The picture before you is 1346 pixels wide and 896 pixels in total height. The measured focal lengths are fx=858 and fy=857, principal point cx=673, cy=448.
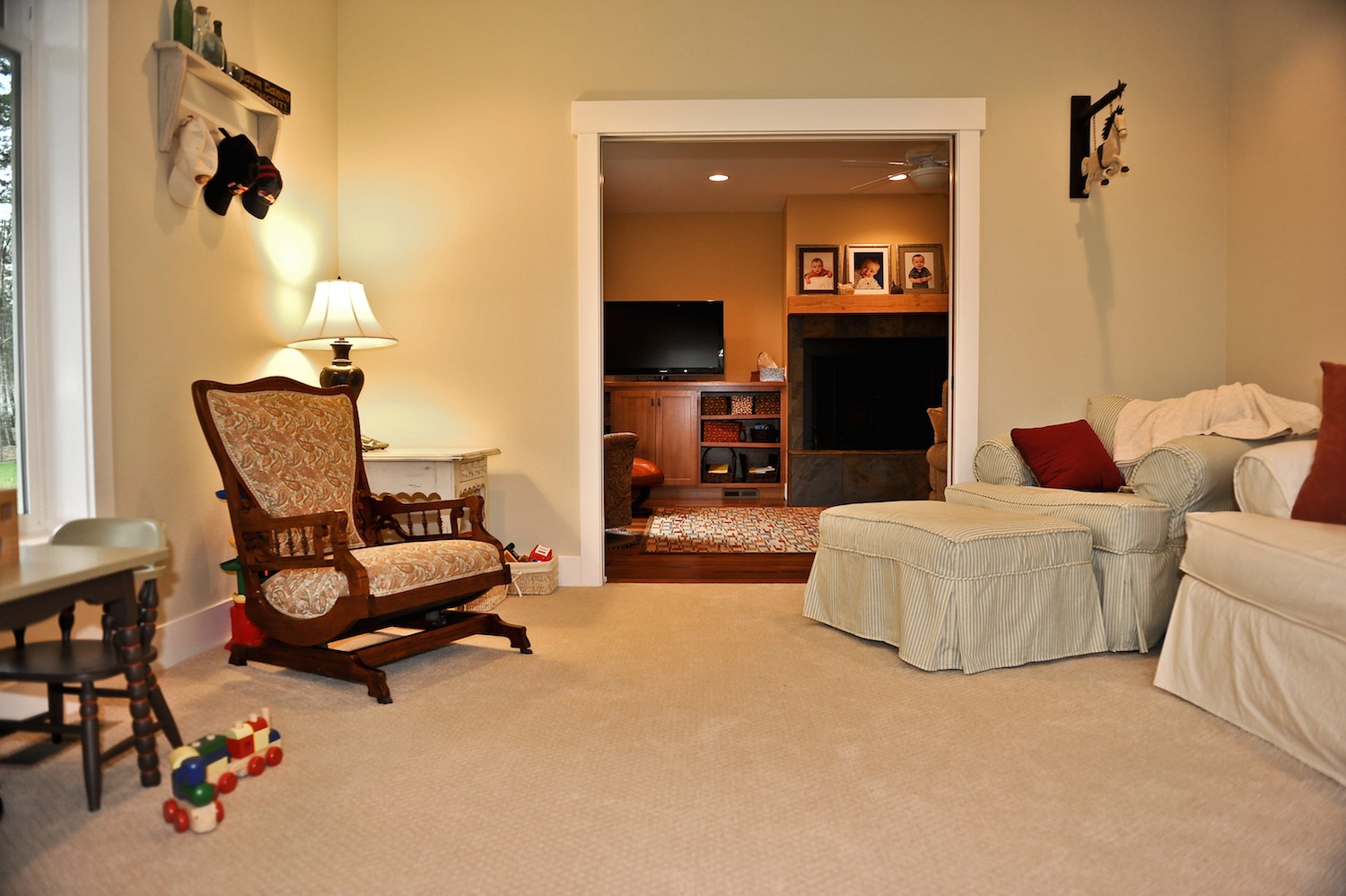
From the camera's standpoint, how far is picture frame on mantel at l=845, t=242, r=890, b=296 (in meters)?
7.50

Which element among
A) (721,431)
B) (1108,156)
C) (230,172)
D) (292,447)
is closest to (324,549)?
(292,447)

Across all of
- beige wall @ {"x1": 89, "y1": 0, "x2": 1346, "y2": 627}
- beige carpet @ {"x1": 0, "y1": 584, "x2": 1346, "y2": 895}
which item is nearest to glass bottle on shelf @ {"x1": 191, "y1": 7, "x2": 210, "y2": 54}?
beige wall @ {"x1": 89, "y1": 0, "x2": 1346, "y2": 627}

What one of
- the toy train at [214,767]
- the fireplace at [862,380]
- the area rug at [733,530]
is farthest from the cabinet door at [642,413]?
the toy train at [214,767]

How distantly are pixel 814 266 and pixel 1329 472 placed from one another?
5.51m

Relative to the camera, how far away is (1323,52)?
3.28 meters

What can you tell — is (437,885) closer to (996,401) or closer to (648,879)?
(648,879)

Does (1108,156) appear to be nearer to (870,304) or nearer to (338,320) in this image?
(338,320)

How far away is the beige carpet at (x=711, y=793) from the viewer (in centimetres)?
153

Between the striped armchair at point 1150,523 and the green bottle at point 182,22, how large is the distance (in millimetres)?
3404

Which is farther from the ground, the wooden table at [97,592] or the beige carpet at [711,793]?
the wooden table at [97,592]

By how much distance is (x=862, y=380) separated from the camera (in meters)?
7.47

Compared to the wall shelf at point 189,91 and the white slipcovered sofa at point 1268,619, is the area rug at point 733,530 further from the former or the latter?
the wall shelf at point 189,91

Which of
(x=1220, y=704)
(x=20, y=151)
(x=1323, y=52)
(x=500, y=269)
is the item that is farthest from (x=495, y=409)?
(x=1323, y=52)

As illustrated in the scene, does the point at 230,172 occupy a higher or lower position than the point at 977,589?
higher
